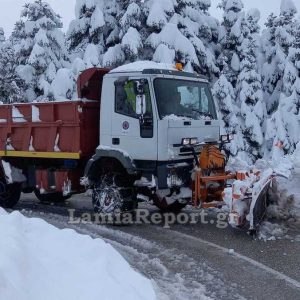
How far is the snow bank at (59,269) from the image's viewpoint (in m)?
3.82

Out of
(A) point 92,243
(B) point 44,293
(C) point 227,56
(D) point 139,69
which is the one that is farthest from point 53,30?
(B) point 44,293

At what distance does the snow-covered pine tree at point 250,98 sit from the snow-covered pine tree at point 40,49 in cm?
915

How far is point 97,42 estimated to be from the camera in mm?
20719

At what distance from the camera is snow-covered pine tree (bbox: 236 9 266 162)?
25156mm

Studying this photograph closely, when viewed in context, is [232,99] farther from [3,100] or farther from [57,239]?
[57,239]

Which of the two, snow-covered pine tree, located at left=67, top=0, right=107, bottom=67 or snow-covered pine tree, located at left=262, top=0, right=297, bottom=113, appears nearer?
snow-covered pine tree, located at left=67, top=0, right=107, bottom=67

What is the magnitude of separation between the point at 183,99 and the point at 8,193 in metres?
4.71

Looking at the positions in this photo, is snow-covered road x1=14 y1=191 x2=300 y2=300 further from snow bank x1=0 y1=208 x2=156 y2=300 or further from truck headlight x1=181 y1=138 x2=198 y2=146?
truck headlight x1=181 y1=138 x2=198 y2=146

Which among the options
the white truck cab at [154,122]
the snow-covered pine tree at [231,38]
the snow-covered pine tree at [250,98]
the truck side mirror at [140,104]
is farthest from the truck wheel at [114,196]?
the snow-covered pine tree at [231,38]

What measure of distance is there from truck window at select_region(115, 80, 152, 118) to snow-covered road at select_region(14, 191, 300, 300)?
6.70 feet

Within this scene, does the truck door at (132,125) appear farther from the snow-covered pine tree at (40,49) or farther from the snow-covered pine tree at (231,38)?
the snow-covered pine tree at (231,38)

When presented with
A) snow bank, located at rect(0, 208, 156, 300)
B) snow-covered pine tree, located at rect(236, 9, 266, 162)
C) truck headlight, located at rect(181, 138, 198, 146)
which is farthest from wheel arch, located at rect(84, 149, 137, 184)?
snow-covered pine tree, located at rect(236, 9, 266, 162)

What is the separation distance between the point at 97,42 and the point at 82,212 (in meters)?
11.5

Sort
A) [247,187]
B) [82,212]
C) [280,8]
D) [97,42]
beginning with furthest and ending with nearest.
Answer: [280,8] → [97,42] → [82,212] → [247,187]
